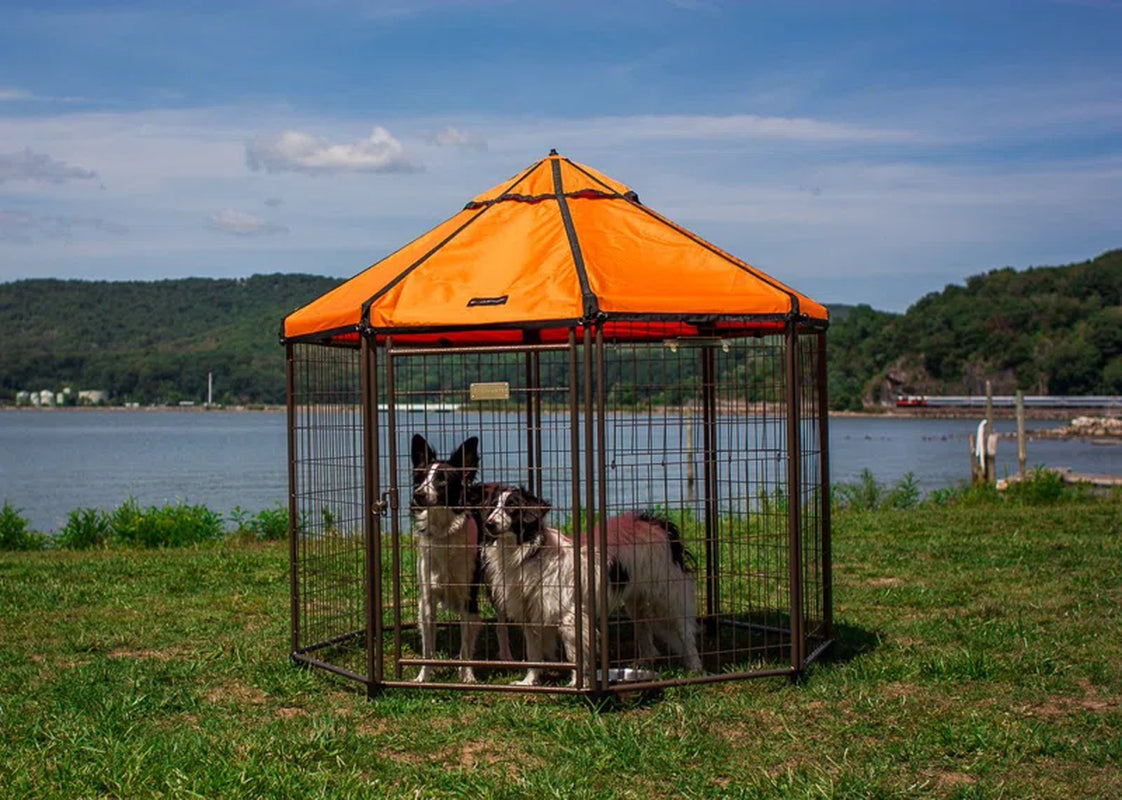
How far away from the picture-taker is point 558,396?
847 cm

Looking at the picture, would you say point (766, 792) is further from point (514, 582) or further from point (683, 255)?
point (683, 255)

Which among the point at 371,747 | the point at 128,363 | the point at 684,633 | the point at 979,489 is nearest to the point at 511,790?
the point at 371,747

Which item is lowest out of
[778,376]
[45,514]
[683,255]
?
[45,514]

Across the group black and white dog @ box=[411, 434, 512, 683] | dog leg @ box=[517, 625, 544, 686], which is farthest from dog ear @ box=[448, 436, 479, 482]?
dog leg @ box=[517, 625, 544, 686]

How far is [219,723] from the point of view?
6.60 meters

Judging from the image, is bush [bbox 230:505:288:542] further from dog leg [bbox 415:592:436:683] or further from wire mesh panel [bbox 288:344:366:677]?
dog leg [bbox 415:592:436:683]

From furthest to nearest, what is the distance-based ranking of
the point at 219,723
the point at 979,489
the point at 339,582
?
the point at 979,489
the point at 339,582
the point at 219,723

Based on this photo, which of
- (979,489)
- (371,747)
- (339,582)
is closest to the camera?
(371,747)

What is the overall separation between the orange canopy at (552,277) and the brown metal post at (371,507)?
0.24 m

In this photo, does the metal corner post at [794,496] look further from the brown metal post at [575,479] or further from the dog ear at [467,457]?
the dog ear at [467,457]

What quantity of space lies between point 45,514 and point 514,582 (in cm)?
2595

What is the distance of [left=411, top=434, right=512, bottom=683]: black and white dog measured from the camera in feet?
24.2

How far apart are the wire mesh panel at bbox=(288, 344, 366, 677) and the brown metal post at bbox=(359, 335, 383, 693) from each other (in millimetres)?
515

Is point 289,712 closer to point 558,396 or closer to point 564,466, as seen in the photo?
point 564,466
